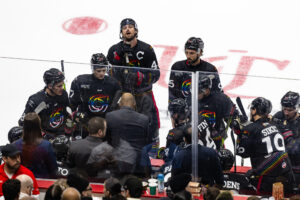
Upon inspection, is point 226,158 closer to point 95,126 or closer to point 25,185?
point 95,126

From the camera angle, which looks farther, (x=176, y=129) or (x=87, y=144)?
(x=176, y=129)

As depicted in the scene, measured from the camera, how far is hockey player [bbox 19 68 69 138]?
8.07 meters

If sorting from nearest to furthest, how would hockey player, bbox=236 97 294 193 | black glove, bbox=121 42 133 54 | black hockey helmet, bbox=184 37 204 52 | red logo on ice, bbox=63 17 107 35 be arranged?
hockey player, bbox=236 97 294 193
black hockey helmet, bbox=184 37 204 52
black glove, bbox=121 42 133 54
red logo on ice, bbox=63 17 107 35

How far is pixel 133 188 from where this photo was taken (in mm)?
6992

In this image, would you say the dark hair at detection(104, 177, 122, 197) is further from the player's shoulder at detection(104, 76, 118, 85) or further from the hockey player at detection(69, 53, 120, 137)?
the player's shoulder at detection(104, 76, 118, 85)

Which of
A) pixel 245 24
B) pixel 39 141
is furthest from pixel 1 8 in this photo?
pixel 39 141

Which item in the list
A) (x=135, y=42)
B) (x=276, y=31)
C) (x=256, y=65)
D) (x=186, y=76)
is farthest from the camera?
(x=276, y=31)

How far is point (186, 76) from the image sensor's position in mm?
7727

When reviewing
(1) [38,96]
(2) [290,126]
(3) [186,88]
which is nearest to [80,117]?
(1) [38,96]

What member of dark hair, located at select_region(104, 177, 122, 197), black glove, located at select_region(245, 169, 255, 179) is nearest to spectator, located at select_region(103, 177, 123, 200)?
dark hair, located at select_region(104, 177, 122, 197)

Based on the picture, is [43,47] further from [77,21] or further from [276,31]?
[276,31]

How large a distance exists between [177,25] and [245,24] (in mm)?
1049

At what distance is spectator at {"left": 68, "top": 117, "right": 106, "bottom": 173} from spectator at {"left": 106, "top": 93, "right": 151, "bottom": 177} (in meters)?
0.10

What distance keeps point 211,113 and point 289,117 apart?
80cm
